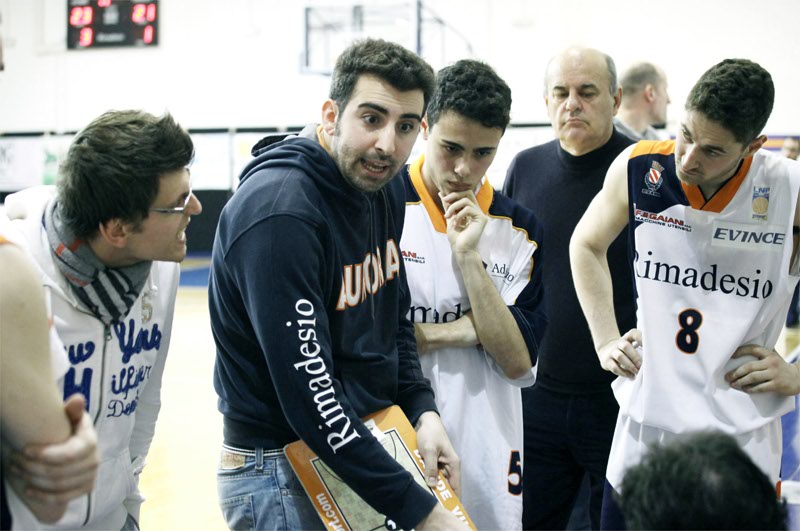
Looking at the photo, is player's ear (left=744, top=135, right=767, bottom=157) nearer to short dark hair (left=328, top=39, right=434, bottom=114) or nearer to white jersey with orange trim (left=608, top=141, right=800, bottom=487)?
white jersey with orange trim (left=608, top=141, right=800, bottom=487)

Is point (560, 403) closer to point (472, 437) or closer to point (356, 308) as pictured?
point (472, 437)

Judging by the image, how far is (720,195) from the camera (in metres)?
2.31

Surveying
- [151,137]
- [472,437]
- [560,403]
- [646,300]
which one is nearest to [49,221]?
[151,137]

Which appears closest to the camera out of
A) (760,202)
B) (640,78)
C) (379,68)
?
(379,68)

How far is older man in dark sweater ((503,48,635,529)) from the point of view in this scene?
288 centimetres

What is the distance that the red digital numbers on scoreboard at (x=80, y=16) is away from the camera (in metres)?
13.4

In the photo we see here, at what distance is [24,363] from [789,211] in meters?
2.04

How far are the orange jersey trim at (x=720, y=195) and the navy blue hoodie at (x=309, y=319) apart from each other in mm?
989

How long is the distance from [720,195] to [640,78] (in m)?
3.00

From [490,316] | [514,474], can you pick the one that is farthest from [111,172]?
[514,474]

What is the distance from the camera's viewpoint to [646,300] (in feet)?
7.83

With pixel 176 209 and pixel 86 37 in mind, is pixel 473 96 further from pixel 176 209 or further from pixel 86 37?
pixel 86 37

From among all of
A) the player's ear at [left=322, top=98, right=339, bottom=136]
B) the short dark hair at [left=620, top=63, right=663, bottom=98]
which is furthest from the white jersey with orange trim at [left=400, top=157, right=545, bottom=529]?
the short dark hair at [left=620, top=63, right=663, bottom=98]

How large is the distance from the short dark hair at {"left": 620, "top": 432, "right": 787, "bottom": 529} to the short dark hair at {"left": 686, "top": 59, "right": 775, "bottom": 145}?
1282 millimetres
